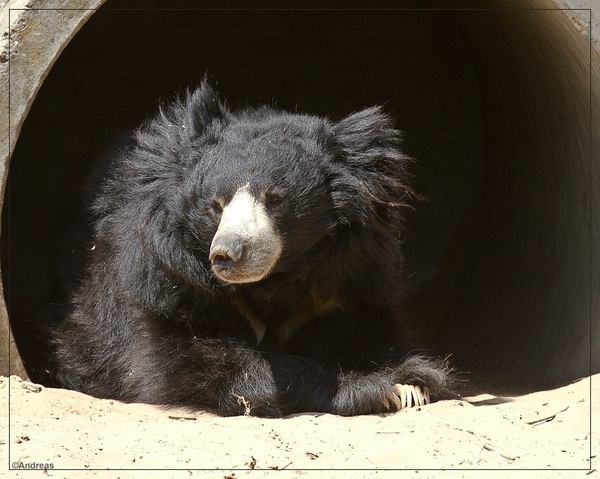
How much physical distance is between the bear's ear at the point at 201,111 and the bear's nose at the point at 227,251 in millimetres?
905

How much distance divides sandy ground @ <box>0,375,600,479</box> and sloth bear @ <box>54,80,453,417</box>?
23cm

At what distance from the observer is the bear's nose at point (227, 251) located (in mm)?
3848

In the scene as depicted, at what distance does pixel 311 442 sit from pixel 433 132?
16.0 feet

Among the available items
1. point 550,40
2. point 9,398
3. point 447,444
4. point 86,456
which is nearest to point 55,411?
point 9,398

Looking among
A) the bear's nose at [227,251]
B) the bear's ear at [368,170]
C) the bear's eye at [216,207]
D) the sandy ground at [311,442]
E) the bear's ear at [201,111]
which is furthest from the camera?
the bear's ear at [201,111]

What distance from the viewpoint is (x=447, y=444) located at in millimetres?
3467

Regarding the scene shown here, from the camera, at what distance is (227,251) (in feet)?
12.6

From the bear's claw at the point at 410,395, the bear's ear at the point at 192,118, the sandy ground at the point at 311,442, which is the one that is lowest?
the sandy ground at the point at 311,442

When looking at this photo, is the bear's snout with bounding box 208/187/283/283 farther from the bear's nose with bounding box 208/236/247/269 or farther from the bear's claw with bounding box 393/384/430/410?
the bear's claw with bounding box 393/384/430/410

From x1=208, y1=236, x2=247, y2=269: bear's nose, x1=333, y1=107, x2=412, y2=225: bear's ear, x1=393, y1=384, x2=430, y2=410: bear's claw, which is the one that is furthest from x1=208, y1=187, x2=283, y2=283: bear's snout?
x1=393, y1=384, x2=430, y2=410: bear's claw

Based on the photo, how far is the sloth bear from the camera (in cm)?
427

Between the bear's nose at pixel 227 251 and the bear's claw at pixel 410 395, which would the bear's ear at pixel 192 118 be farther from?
the bear's claw at pixel 410 395

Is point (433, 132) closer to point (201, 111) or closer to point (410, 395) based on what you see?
point (201, 111)

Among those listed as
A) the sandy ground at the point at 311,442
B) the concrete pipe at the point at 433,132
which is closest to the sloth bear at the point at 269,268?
the sandy ground at the point at 311,442
